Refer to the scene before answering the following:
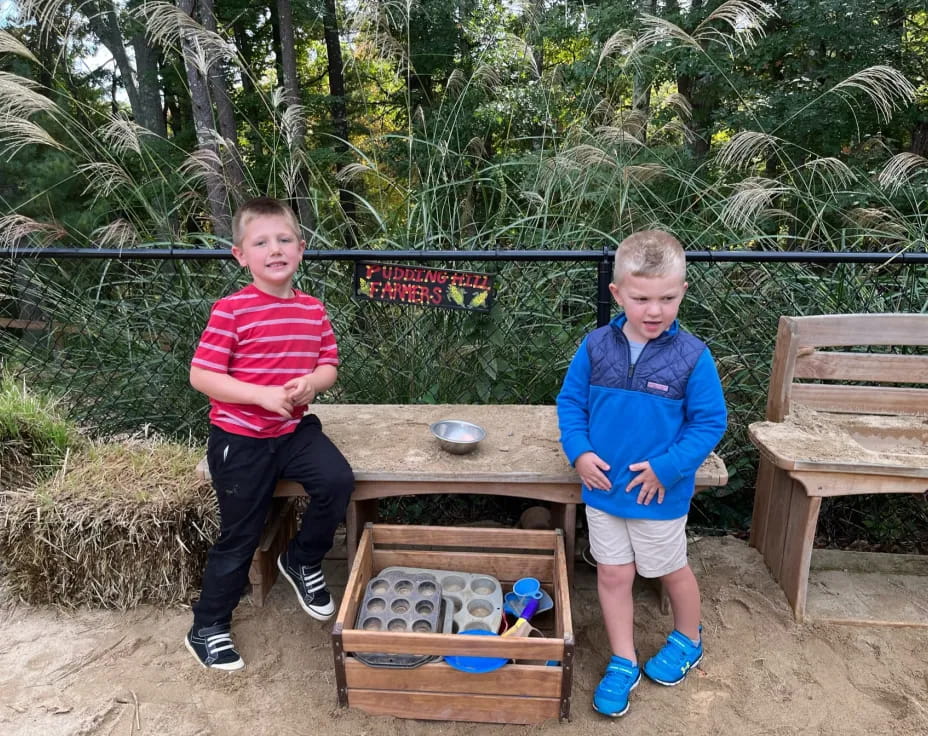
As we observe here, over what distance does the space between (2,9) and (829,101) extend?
693cm

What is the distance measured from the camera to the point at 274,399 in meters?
1.75

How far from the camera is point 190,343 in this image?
2.85 m

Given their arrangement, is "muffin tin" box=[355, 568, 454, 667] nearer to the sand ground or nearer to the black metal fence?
the sand ground

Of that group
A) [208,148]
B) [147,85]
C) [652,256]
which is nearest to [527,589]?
[652,256]

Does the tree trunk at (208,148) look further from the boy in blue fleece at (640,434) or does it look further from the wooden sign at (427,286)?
the boy in blue fleece at (640,434)

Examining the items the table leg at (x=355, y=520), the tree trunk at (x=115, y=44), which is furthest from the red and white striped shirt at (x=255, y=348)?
the tree trunk at (x=115, y=44)

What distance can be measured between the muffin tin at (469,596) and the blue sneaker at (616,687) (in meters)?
0.33

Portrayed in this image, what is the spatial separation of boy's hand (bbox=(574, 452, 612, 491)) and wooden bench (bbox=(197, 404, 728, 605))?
0.19 metres

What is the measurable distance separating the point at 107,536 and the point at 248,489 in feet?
2.08

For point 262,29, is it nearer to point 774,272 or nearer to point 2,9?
point 2,9

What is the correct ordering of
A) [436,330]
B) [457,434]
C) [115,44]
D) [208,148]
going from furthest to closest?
1. [115,44]
2. [208,148]
3. [436,330]
4. [457,434]

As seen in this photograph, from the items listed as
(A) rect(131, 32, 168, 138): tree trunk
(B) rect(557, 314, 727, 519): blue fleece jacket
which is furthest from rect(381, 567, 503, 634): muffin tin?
(A) rect(131, 32, 168, 138): tree trunk

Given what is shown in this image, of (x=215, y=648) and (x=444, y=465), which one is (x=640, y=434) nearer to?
(x=444, y=465)

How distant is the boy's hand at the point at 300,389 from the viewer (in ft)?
5.87
